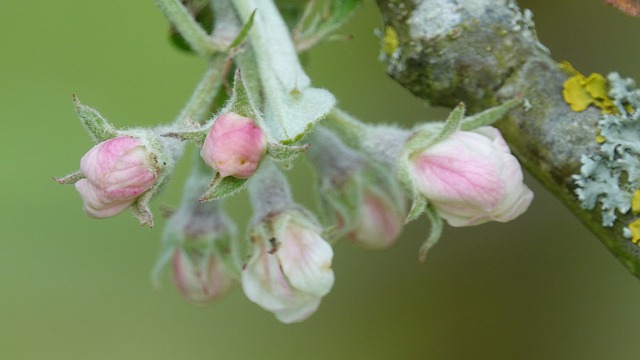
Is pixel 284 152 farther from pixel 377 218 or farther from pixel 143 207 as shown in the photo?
pixel 377 218

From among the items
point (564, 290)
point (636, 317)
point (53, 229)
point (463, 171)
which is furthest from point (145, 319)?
point (463, 171)

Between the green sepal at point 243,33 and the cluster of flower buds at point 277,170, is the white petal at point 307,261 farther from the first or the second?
the green sepal at point 243,33

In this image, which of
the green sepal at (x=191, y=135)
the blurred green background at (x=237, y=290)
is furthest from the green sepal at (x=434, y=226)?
the blurred green background at (x=237, y=290)

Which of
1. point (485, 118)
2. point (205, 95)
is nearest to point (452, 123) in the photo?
point (485, 118)

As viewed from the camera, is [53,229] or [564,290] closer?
[53,229]

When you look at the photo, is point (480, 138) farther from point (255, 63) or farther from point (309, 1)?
point (309, 1)

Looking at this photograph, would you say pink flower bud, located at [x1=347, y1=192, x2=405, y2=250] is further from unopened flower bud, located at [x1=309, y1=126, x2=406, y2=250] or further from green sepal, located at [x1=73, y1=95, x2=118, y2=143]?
green sepal, located at [x1=73, y1=95, x2=118, y2=143]

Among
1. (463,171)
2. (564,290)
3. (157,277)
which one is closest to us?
(463,171)

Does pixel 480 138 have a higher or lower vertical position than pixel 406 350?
higher
